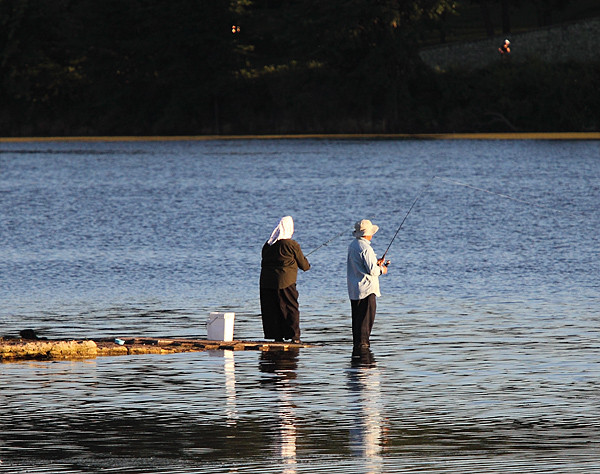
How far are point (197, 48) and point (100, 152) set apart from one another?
12038 millimetres

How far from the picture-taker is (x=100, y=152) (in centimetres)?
9138

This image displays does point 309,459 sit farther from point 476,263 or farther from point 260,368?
point 476,263

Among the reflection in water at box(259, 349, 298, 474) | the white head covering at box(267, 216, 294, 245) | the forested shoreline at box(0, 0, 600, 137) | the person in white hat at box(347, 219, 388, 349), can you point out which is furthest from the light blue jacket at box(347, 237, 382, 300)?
the forested shoreline at box(0, 0, 600, 137)

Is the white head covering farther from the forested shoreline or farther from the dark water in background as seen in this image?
the forested shoreline

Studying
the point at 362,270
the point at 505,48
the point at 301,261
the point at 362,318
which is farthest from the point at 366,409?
the point at 505,48

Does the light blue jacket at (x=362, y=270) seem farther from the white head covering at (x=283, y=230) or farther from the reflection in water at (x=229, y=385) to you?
the reflection in water at (x=229, y=385)

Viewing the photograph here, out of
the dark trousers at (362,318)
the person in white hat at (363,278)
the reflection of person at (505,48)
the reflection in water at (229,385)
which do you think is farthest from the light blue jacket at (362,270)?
the reflection of person at (505,48)

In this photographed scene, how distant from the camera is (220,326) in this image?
16.6 metres

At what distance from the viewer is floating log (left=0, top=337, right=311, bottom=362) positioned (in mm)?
15195

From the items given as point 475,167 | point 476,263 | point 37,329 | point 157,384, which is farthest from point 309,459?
point 475,167

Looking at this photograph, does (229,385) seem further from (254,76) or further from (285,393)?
(254,76)

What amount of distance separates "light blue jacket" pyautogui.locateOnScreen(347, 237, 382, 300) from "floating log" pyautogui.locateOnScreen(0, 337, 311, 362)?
3.29ft

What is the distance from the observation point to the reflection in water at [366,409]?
10.7 m

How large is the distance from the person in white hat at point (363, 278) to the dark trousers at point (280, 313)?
0.78 metres
